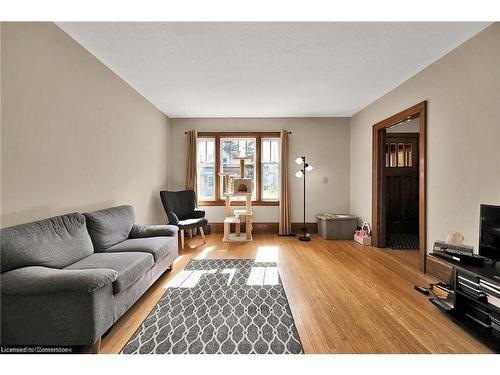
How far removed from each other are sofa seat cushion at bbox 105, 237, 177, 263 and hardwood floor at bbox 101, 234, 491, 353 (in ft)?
1.33

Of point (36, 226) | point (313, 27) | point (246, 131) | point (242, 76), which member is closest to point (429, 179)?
point (313, 27)

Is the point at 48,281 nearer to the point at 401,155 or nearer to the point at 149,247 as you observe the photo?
the point at 149,247

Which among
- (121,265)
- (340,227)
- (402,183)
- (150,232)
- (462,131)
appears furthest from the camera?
(402,183)

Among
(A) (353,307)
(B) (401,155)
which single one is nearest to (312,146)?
(B) (401,155)

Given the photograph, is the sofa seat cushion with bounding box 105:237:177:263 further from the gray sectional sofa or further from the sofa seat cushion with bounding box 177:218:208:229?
the sofa seat cushion with bounding box 177:218:208:229

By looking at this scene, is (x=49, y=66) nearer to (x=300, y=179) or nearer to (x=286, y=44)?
(x=286, y=44)

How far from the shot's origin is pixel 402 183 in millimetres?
5242

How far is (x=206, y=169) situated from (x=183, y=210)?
123cm

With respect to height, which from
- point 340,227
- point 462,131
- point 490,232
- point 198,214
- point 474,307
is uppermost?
point 462,131

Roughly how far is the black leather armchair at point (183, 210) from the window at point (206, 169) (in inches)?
20.8

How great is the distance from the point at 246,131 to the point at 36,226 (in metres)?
4.19

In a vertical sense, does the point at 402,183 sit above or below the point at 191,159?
below

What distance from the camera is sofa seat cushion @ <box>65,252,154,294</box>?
1801 millimetres

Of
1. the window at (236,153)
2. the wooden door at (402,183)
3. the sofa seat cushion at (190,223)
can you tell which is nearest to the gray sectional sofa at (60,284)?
the sofa seat cushion at (190,223)
